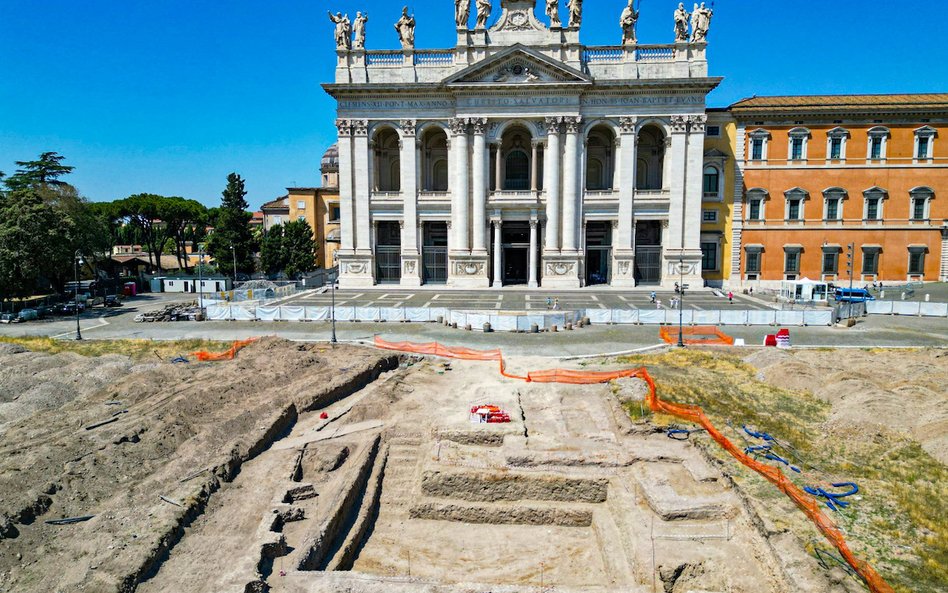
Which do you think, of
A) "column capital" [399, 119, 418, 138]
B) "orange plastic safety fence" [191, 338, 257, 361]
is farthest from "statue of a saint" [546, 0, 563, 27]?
"orange plastic safety fence" [191, 338, 257, 361]

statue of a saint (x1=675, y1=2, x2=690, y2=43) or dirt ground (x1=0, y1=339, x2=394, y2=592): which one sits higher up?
statue of a saint (x1=675, y1=2, x2=690, y2=43)

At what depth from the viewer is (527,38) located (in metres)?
50.7

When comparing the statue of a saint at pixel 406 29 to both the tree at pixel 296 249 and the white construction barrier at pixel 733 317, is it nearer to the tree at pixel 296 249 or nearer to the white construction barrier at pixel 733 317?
the tree at pixel 296 249

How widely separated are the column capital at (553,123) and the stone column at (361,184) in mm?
16917

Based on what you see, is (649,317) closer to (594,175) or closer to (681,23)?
(594,175)

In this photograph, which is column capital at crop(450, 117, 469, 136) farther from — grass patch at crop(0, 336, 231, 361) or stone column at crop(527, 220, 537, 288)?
grass patch at crop(0, 336, 231, 361)

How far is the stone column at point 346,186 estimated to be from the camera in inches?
2057

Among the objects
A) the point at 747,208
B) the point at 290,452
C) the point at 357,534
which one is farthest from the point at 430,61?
the point at 357,534

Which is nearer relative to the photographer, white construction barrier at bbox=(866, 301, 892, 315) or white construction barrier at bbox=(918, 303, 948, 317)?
white construction barrier at bbox=(918, 303, 948, 317)

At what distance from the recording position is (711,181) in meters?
52.5

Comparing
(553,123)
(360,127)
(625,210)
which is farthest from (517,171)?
(360,127)

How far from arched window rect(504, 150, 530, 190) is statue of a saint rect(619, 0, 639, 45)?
1367 cm

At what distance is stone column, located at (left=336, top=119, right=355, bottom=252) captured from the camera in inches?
2057

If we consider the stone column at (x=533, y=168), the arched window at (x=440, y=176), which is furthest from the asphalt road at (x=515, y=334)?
the arched window at (x=440, y=176)
